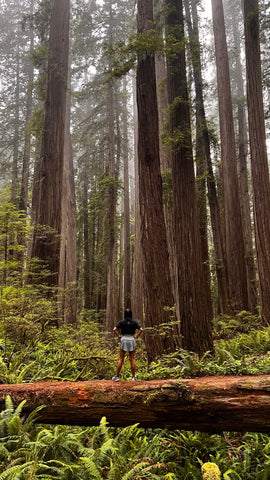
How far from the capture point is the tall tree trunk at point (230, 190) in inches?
458

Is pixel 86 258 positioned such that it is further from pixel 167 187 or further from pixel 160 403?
pixel 160 403

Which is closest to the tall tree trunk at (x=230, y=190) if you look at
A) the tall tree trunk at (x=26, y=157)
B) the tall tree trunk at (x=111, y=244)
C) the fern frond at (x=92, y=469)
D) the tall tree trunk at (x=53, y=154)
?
the tall tree trunk at (x=111, y=244)

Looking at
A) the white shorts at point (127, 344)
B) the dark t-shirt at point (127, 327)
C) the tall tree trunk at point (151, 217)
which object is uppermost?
the tall tree trunk at point (151, 217)

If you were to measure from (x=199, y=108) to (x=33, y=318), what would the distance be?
10116mm

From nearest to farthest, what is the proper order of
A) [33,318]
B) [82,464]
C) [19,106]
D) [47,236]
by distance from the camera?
[82,464]
[33,318]
[47,236]
[19,106]

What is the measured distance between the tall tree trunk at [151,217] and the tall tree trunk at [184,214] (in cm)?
79

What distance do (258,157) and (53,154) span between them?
6325 millimetres

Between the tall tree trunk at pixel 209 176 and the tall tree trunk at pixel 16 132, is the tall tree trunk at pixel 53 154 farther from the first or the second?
the tall tree trunk at pixel 16 132

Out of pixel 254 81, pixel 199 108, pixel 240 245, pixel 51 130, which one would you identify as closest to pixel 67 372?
pixel 51 130

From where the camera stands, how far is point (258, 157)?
32.0 feet

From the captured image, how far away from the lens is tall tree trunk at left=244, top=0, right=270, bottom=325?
913cm

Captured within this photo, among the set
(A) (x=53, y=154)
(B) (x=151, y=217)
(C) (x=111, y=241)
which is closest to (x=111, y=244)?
(C) (x=111, y=241)

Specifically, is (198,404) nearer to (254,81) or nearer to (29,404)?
(29,404)

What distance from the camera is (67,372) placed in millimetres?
6133
